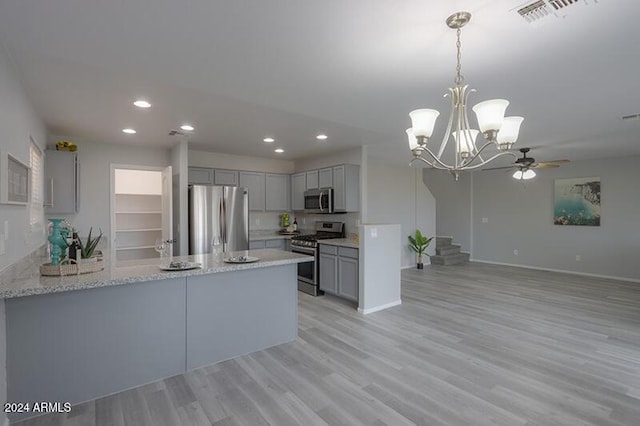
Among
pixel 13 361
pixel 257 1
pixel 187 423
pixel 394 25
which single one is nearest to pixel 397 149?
pixel 394 25

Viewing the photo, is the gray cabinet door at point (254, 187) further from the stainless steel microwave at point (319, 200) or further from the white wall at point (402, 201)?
the white wall at point (402, 201)

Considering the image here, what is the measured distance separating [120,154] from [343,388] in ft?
15.3

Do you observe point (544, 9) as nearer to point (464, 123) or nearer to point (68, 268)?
point (464, 123)

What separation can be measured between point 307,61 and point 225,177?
Result: 12.2 ft

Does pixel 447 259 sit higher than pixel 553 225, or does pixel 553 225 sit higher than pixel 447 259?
pixel 553 225

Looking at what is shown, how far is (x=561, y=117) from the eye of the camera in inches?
147

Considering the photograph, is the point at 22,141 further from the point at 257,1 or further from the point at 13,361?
the point at 257,1

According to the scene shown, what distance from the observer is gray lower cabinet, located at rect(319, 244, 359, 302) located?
4.52 m

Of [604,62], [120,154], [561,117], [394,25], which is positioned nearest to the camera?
[394,25]

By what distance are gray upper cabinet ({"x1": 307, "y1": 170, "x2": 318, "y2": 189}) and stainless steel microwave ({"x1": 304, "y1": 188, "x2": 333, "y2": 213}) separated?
0.36ft

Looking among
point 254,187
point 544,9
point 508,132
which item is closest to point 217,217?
point 254,187

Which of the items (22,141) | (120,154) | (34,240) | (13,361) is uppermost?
(120,154)

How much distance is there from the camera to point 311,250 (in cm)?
519

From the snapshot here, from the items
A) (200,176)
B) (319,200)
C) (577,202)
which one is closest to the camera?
(200,176)
